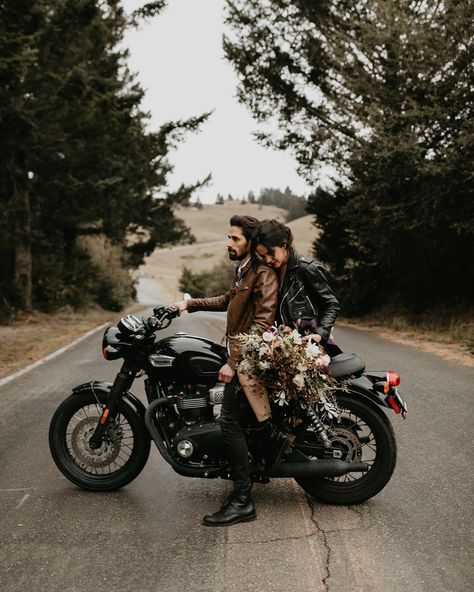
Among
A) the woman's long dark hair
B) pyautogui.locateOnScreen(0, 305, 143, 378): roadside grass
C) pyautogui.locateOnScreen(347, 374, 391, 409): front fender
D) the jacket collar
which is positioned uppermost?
the woman's long dark hair

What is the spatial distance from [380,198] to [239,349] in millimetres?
13474

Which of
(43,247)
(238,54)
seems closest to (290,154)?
(238,54)

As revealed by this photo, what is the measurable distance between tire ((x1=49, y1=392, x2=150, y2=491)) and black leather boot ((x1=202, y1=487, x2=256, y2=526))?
84cm

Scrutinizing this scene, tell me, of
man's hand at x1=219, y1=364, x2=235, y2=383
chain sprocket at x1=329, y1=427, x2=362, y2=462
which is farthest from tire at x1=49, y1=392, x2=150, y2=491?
chain sprocket at x1=329, y1=427, x2=362, y2=462

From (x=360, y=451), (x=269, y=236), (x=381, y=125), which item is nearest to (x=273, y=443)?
(x=360, y=451)

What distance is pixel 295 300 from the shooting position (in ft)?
13.7

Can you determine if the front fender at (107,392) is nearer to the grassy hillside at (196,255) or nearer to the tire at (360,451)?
the tire at (360,451)

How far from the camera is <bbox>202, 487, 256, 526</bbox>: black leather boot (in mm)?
3986

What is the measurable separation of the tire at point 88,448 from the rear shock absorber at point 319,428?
49.6 inches

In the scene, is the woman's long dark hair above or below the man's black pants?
above

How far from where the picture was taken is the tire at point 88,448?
4.61 m

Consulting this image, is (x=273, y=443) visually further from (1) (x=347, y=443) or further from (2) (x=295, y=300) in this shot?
(2) (x=295, y=300)

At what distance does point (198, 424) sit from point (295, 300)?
110cm

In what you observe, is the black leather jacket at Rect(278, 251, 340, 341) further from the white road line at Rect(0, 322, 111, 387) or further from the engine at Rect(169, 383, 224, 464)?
the white road line at Rect(0, 322, 111, 387)
